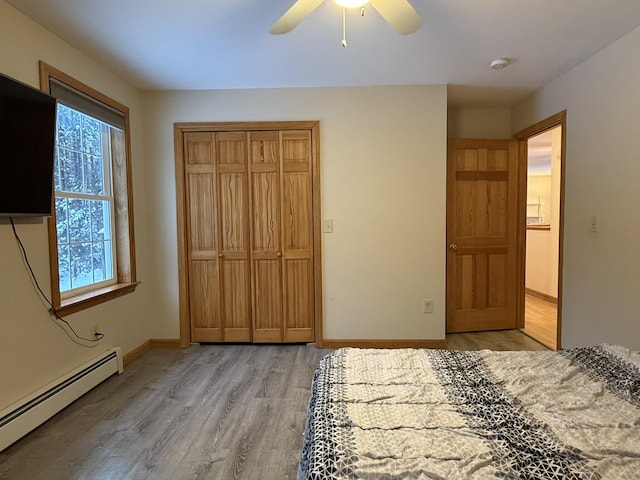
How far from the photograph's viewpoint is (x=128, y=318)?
10.2 ft

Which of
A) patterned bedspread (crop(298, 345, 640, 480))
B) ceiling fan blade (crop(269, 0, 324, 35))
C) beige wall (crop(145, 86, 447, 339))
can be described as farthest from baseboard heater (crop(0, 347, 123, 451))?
ceiling fan blade (crop(269, 0, 324, 35))

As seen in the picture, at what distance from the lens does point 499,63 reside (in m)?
2.70

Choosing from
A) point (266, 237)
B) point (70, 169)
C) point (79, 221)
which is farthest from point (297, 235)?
point (70, 169)

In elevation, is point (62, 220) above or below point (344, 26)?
below

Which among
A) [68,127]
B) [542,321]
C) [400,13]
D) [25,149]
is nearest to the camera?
[400,13]

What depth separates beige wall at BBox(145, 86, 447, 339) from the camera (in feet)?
10.7

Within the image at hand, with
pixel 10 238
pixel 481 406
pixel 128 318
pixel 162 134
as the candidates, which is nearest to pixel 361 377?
pixel 481 406

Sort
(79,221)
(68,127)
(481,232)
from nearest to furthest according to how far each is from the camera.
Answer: (68,127)
(79,221)
(481,232)

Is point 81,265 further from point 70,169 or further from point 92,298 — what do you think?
point 70,169

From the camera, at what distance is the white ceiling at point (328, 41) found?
201cm

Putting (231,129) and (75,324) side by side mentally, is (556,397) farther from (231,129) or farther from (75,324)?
(231,129)

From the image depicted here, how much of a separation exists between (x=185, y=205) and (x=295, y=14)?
2.22m

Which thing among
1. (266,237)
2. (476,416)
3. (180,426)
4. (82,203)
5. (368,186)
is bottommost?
(180,426)

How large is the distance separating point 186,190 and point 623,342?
12.2 feet
